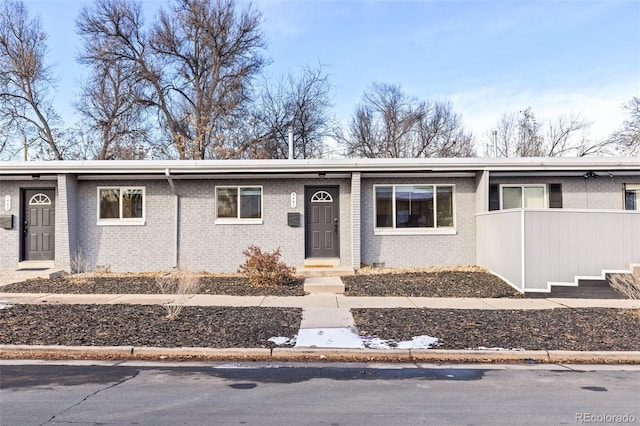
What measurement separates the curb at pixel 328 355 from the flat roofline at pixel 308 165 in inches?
317

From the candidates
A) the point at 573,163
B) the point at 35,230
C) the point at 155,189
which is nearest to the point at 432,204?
the point at 573,163

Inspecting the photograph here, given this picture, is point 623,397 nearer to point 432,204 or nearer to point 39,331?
point 39,331

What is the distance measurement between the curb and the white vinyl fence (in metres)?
4.68

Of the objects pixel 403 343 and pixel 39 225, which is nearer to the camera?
pixel 403 343

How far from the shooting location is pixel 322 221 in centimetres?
1556

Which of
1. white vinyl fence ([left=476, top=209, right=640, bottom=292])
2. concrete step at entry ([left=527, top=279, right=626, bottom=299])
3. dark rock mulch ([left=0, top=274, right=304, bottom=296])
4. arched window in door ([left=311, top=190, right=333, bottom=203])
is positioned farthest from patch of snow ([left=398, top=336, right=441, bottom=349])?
arched window in door ([left=311, top=190, right=333, bottom=203])

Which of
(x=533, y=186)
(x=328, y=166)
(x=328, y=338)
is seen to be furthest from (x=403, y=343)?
(x=533, y=186)

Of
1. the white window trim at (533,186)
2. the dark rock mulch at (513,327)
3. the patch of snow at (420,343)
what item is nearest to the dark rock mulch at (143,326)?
the dark rock mulch at (513,327)

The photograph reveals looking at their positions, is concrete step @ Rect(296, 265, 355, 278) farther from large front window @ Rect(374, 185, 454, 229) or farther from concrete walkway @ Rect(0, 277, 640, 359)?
large front window @ Rect(374, 185, 454, 229)

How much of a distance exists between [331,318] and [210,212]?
7386 millimetres

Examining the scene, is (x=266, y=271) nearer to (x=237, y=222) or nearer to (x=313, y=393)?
(x=237, y=222)

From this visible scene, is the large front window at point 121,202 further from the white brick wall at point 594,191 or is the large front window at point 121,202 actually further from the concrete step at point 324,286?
the white brick wall at point 594,191

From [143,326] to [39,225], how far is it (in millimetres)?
9388

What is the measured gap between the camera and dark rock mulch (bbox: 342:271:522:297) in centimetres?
1202
